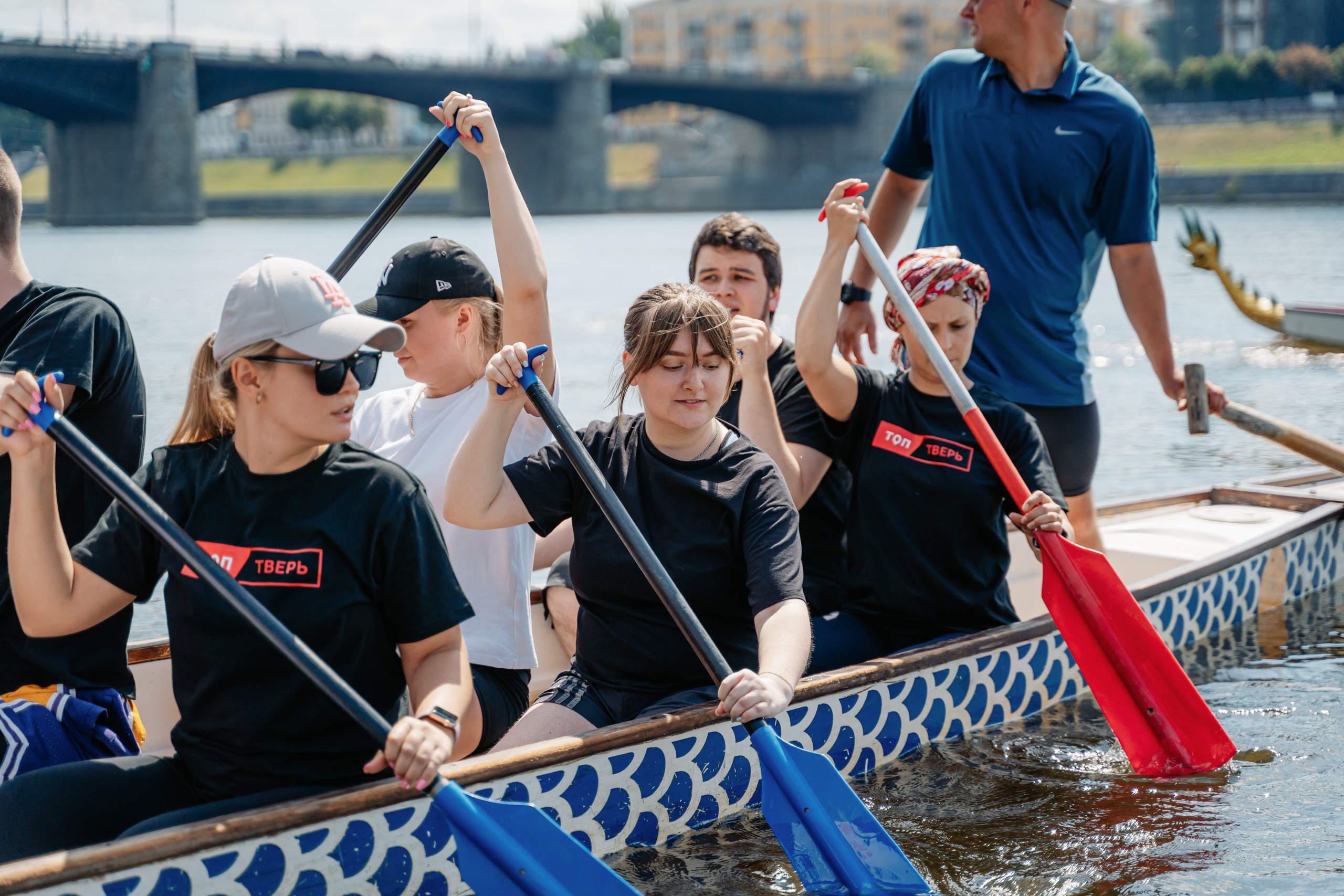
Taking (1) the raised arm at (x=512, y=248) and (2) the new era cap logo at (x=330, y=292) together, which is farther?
(1) the raised arm at (x=512, y=248)

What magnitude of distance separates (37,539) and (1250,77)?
5956cm

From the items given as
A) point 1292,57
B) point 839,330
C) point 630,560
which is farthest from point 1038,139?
point 1292,57

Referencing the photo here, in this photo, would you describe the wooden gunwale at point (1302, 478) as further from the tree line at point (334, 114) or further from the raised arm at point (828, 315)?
the tree line at point (334, 114)

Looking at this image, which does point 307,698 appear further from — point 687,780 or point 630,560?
point 687,780

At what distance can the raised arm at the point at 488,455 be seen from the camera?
2.52 m

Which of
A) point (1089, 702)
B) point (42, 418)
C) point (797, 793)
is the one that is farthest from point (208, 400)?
point (1089, 702)

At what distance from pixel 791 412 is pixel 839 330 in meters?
0.74

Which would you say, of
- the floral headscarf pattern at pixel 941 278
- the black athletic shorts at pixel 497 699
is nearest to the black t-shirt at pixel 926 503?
the floral headscarf pattern at pixel 941 278

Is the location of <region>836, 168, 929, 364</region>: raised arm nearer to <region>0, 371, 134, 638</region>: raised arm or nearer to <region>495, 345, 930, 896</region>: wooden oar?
<region>495, 345, 930, 896</region>: wooden oar

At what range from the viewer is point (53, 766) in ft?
7.36

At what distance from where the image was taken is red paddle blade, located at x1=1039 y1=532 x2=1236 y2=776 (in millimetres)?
3514

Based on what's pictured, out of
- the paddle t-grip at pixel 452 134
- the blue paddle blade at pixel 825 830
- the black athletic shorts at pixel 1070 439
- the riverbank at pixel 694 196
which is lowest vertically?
the blue paddle blade at pixel 825 830

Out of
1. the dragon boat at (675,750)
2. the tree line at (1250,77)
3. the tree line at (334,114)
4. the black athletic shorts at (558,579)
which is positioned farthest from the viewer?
the tree line at (334,114)

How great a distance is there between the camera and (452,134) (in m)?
3.16
